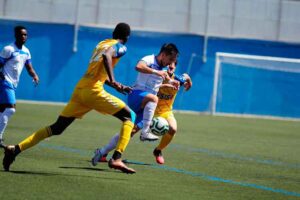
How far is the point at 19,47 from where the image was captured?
14.6 metres

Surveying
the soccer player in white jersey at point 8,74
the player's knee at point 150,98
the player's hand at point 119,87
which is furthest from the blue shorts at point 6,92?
the player's hand at point 119,87

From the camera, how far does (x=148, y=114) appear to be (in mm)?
12883

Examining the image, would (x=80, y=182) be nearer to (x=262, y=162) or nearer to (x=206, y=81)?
(x=262, y=162)

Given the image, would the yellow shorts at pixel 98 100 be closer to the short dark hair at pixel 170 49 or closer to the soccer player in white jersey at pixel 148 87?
the soccer player in white jersey at pixel 148 87

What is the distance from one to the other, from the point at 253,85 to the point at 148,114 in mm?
21203

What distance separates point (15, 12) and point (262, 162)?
22910mm

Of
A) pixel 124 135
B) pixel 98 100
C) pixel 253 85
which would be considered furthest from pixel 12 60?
pixel 253 85

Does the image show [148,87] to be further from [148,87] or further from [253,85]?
[253,85]

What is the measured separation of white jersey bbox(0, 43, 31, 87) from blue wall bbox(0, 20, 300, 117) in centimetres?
1883

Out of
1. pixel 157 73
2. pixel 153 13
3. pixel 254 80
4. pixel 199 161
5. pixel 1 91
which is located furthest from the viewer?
pixel 153 13

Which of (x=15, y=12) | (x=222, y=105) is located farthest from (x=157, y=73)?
(x=15, y=12)

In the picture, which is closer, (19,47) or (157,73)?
(157,73)

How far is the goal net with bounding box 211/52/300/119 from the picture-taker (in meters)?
33.3

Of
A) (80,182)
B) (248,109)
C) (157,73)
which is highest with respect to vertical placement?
(157,73)
